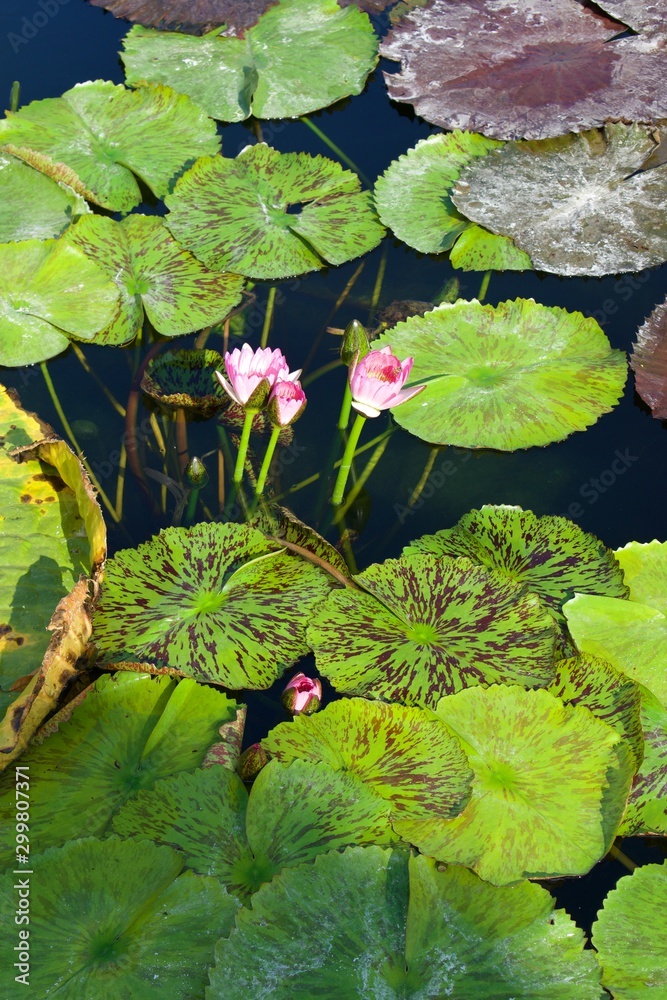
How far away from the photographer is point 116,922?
5.83 feet

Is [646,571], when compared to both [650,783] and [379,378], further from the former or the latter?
[379,378]

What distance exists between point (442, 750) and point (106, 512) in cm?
137

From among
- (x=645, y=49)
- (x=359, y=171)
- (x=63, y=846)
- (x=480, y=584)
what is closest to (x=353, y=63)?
(x=359, y=171)

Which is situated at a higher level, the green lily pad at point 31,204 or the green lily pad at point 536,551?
the green lily pad at point 31,204

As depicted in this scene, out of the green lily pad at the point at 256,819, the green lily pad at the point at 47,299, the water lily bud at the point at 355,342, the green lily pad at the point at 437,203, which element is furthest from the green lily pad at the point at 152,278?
the green lily pad at the point at 256,819

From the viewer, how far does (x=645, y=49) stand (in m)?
4.13

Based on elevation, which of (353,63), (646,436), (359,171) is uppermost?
(353,63)

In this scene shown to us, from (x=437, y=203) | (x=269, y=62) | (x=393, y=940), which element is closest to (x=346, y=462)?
(x=393, y=940)

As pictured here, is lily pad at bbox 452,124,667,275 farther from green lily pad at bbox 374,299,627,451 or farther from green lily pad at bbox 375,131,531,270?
green lily pad at bbox 374,299,627,451

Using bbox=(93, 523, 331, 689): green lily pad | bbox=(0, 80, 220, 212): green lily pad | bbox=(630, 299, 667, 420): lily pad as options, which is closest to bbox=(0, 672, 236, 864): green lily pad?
bbox=(93, 523, 331, 689): green lily pad

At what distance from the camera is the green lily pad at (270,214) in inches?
136

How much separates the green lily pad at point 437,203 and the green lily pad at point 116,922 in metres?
2.55

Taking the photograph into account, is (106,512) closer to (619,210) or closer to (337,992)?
(337,992)

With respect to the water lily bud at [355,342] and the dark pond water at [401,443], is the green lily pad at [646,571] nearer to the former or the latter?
the dark pond water at [401,443]
